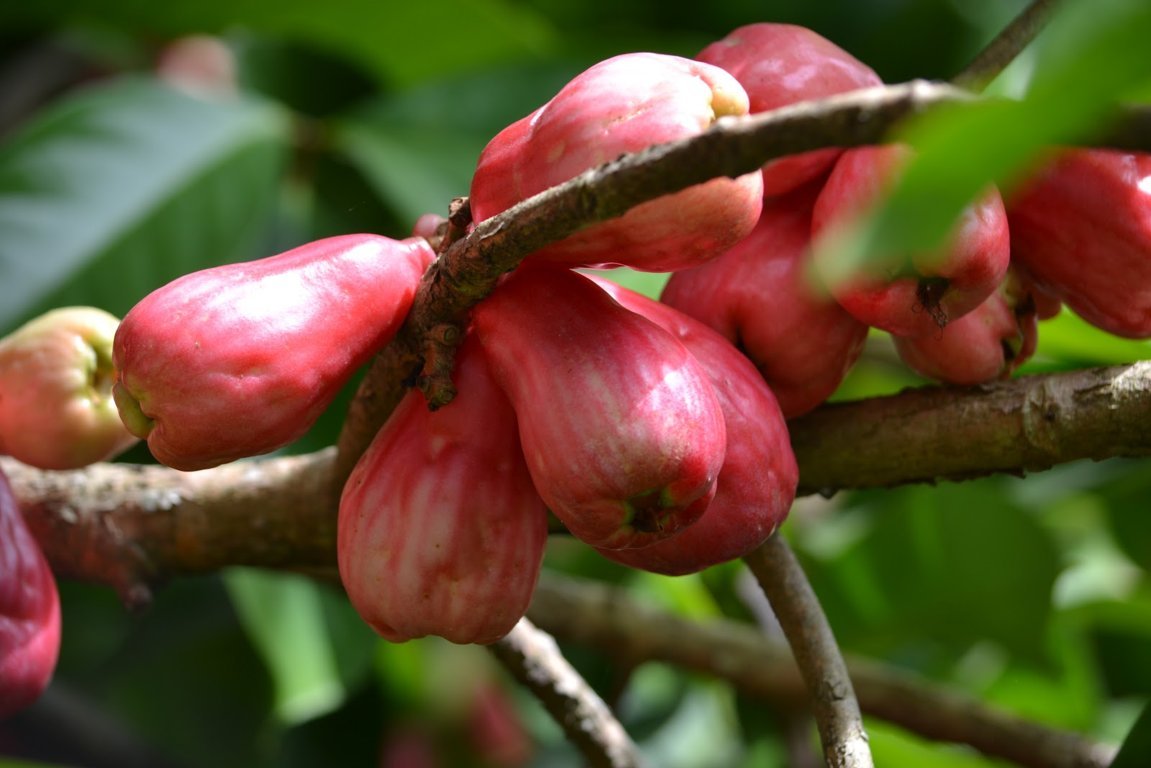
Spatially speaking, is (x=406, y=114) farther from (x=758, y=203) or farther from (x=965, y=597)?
(x=758, y=203)

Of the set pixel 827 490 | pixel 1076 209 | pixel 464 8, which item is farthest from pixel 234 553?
pixel 464 8

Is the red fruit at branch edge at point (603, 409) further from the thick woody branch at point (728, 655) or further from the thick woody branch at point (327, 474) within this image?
the thick woody branch at point (728, 655)

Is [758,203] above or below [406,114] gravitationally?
above

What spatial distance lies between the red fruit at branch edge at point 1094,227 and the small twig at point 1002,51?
2.2 inches

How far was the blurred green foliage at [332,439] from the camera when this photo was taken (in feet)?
4.14

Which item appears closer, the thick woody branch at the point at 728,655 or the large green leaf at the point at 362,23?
the thick woody branch at the point at 728,655

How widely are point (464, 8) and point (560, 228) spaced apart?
1.10 m

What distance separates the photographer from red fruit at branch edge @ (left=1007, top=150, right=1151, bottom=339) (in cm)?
61

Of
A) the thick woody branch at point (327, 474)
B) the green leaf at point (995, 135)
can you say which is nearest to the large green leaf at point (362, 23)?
the thick woody branch at point (327, 474)

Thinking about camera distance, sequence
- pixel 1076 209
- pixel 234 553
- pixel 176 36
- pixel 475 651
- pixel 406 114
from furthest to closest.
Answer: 1. pixel 475 651
2. pixel 176 36
3. pixel 406 114
4. pixel 234 553
5. pixel 1076 209

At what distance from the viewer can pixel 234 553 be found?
82cm

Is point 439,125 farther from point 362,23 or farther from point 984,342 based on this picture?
point 984,342

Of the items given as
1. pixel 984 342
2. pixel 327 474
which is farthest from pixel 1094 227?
pixel 327 474

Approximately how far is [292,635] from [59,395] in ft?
2.03
